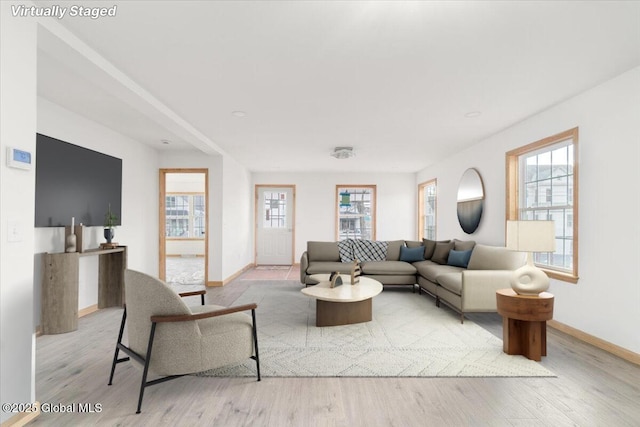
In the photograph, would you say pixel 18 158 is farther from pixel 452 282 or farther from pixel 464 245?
pixel 464 245

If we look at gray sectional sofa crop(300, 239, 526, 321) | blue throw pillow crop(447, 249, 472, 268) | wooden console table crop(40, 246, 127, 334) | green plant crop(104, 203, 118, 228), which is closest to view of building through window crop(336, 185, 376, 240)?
gray sectional sofa crop(300, 239, 526, 321)

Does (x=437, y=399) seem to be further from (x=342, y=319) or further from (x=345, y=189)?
(x=345, y=189)

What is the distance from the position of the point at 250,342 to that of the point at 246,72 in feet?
7.30

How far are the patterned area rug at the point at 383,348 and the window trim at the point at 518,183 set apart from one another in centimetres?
109

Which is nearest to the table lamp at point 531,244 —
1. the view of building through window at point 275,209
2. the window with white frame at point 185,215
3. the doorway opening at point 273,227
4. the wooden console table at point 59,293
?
the wooden console table at point 59,293

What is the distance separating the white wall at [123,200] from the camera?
373 centimetres

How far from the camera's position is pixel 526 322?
2992 millimetres

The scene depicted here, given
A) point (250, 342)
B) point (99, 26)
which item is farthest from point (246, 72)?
point (250, 342)

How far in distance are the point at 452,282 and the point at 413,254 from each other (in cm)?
193

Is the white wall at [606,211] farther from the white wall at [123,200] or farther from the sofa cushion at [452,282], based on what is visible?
the white wall at [123,200]

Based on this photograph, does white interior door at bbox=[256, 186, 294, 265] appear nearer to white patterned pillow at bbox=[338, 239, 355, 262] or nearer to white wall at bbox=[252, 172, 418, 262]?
white wall at bbox=[252, 172, 418, 262]

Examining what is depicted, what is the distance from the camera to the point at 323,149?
611 cm

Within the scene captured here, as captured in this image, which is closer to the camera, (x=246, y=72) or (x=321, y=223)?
(x=246, y=72)

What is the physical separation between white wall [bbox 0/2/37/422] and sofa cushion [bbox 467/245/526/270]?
15.2 ft
